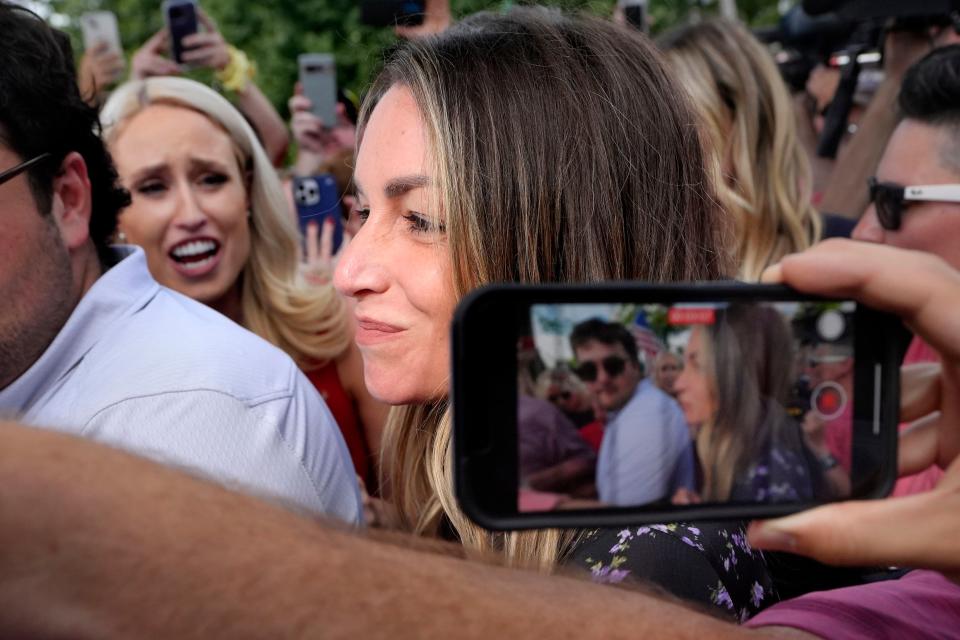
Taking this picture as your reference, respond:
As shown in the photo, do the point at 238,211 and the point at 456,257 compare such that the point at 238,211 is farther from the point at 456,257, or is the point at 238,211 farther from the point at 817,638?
the point at 817,638

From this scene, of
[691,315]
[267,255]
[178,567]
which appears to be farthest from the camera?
[267,255]

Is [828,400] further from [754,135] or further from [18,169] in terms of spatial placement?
[754,135]

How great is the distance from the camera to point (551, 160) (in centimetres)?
151

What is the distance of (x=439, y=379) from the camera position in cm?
151

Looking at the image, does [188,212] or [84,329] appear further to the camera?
[188,212]

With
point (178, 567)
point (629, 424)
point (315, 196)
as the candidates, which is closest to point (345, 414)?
point (315, 196)

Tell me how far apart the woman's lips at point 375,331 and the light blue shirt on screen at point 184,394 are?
0.26m

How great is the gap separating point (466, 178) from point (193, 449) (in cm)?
61

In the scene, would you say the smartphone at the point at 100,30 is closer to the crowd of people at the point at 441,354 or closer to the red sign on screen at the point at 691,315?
the crowd of people at the point at 441,354

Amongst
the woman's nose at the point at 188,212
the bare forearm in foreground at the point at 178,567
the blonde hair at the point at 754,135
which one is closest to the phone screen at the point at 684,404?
the bare forearm in foreground at the point at 178,567

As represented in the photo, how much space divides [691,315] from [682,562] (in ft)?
2.13

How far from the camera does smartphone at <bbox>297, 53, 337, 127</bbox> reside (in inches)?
196

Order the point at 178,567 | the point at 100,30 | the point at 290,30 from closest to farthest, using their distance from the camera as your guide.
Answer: the point at 178,567 < the point at 100,30 < the point at 290,30

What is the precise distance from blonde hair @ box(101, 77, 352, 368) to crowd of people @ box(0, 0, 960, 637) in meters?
0.01
